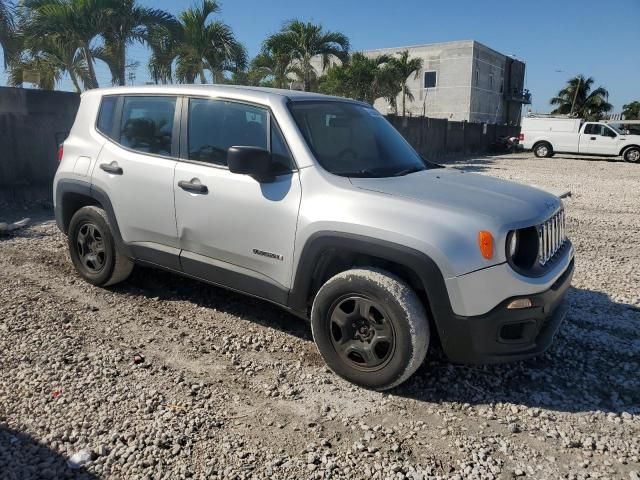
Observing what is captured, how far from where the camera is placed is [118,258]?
454 centimetres

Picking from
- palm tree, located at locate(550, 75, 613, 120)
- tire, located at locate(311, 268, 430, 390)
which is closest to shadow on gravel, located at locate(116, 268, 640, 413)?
tire, located at locate(311, 268, 430, 390)

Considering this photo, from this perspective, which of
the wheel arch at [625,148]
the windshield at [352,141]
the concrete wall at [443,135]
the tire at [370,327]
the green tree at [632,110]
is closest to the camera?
the tire at [370,327]

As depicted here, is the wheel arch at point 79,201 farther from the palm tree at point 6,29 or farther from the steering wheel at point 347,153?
the palm tree at point 6,29

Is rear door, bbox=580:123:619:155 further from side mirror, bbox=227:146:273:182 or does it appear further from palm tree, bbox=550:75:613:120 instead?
palm tree, bbox=550:75:613:120

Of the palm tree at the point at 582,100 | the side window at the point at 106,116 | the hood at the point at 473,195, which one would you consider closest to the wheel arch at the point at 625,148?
the hood at the point at 473,195

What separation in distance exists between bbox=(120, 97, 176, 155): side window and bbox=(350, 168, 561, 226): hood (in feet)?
5.65

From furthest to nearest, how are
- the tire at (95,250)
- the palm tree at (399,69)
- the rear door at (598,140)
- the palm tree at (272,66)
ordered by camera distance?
the palm tree at (399,69) < the rear door at (598,140) < the palm tree at (272,66) < the tire at (95,250)

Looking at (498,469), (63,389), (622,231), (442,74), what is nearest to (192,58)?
(622,231)

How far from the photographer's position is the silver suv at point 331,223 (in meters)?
2.88

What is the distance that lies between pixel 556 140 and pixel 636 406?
89.8ft

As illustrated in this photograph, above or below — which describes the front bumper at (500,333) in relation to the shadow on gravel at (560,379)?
above

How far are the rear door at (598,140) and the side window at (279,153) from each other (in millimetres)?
27112

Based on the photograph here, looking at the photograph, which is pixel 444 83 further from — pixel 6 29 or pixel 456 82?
pixel 6 29

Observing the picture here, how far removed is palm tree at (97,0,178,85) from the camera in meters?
15.2
